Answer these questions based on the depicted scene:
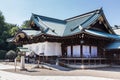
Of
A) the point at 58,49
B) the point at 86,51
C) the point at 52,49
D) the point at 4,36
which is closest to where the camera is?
the point at 86,51

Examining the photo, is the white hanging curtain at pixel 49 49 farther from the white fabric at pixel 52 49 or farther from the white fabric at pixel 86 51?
the white fabric at pixel 86 51

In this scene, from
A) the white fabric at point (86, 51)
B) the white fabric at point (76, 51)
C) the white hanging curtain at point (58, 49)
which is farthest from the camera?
the white hanging curtain at point (58, 49)

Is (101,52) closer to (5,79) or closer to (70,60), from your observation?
(70,60)

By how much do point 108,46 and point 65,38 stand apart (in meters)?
6.22

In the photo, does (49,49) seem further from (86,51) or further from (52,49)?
(86,51)

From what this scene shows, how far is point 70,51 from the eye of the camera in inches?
965

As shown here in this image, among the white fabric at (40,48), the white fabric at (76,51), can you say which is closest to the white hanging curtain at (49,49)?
the white fabric at (40,48)

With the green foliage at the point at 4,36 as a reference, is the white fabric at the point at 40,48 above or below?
below

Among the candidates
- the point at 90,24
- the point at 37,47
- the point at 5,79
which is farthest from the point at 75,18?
the point at 5,79

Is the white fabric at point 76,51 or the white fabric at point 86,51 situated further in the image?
the white fabric at point 76,51

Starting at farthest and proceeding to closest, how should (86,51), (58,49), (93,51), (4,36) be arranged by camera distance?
(4,36)
(58,49)
(93,51)
(86,51)

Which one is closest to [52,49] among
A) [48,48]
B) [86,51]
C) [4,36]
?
[48,48]

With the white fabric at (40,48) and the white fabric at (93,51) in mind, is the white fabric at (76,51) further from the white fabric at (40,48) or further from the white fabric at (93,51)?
the white fabric at (40,48)

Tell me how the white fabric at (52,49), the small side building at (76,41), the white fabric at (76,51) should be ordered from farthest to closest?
the white fabric at (52,49)
the white fabric at (76,51)
the small side building at (76,41)
